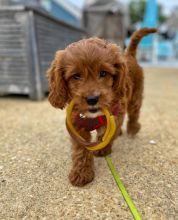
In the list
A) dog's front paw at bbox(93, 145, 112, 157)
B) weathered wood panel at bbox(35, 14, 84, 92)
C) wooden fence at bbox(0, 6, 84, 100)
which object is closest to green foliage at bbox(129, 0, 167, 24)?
weathered wood panel at bbox(35, 14, 84, 92)

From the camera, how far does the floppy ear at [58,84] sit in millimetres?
2699

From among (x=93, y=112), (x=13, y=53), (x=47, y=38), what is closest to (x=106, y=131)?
(x=93, y=112)

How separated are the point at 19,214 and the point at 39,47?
4.46 metres

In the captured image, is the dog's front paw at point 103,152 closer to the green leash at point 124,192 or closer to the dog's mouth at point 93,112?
the green leash at point 124,192

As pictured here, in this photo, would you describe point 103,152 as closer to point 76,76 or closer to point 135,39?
point 76,76

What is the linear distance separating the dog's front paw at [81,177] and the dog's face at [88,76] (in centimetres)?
53

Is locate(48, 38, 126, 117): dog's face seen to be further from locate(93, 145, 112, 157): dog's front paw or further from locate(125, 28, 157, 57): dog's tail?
locate(125, 28, 157, 57): dog's tail

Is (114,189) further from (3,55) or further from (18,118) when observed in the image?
(3,55)

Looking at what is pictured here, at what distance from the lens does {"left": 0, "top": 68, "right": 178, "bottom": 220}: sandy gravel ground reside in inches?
93.0

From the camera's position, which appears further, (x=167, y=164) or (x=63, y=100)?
(x=167, y=164)

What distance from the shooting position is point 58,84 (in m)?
2.71

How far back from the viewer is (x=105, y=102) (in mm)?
2479

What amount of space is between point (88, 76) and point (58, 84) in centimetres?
33

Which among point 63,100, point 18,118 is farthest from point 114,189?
point 18,118
